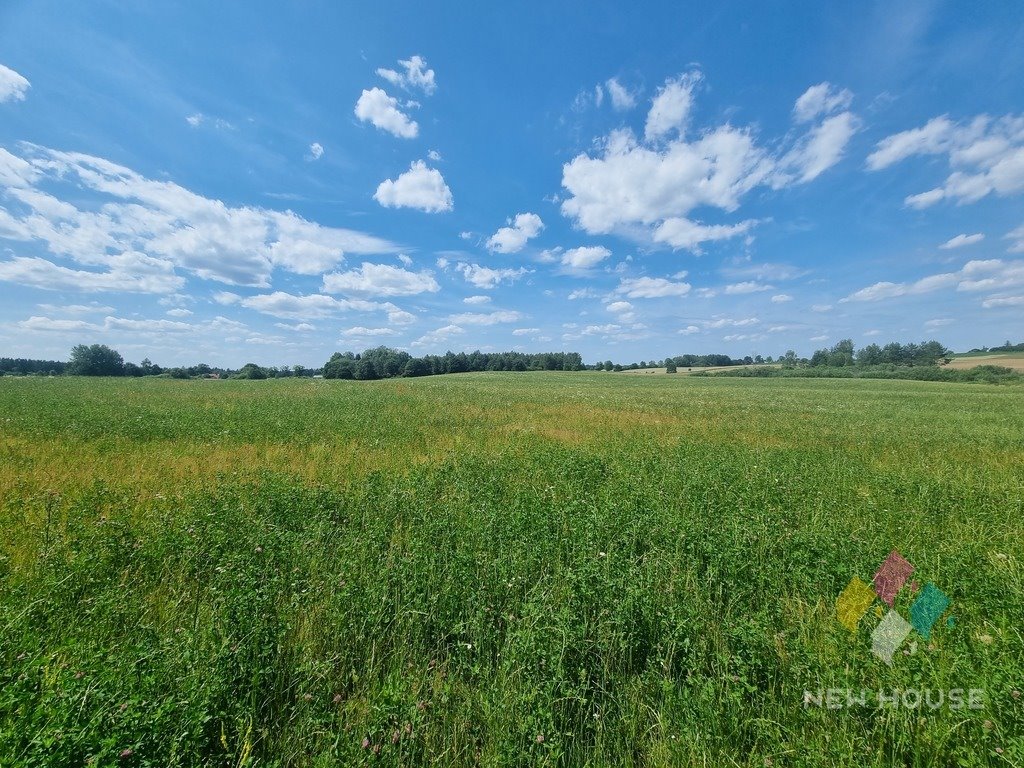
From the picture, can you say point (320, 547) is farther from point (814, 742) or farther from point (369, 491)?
point (814, 742)

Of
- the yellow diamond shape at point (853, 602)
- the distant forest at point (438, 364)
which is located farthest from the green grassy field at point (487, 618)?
the distant forest at point (438, 364)

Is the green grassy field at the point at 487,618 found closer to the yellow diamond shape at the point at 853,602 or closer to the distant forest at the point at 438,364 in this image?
the yellow diamond shape at the point at 853,602

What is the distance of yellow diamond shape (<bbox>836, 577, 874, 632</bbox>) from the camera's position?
10.8ft

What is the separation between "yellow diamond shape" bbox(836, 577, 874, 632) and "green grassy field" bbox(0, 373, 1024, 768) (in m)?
0.09

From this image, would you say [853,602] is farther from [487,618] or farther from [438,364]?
[438,364]

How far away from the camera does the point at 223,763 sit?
2156 millimetres

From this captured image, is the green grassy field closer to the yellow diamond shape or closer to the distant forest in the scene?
the yellow diamond shape

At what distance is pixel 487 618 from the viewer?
3.32 metres

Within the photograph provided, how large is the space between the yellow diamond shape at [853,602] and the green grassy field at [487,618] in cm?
9

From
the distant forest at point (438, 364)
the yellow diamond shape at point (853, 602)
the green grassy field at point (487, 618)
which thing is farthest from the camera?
the distant forest at point (438, 364)

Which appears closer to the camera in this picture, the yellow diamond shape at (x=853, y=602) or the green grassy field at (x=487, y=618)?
the green grassy field at (x=487, y=618)

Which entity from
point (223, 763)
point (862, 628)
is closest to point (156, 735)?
point (223, 763)

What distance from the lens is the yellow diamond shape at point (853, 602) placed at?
329 centimetres

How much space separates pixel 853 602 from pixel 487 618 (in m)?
3.56
